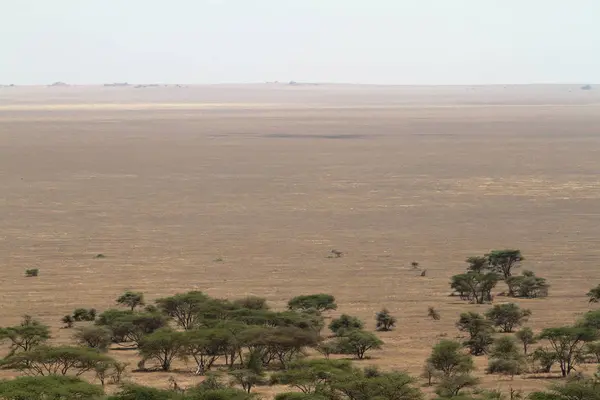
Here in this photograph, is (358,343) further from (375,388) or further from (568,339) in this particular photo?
(375,388)

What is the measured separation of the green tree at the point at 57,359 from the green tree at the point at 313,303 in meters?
9.81

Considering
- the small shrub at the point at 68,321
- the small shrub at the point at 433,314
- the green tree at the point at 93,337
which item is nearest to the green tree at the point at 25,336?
the green tree at the point at 93,337

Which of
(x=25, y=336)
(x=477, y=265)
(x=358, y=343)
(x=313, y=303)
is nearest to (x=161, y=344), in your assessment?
(x=25, y=336)

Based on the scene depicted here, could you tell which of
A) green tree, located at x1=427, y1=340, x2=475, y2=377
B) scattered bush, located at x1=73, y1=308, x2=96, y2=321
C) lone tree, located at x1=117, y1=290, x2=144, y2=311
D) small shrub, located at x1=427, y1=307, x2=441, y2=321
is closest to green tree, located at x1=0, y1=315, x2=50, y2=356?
scattered bush, located at x1=73, y1=308, x2=96, y2=321

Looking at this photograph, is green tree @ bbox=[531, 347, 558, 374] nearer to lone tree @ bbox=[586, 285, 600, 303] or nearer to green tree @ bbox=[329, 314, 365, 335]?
green tree @ bbox=[329, 314, 365, 335]

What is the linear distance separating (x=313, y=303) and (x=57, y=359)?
438 inches

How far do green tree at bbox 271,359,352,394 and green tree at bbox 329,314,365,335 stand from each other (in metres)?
7.62

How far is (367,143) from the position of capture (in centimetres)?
9438

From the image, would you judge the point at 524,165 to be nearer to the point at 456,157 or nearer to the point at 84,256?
the point at 456,157

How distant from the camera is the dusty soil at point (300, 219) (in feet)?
115

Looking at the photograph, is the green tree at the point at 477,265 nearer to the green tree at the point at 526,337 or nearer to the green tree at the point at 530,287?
the green tree at the point at 530,287

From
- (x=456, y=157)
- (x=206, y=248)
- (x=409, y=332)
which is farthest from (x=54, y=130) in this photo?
(x=409, y=332)

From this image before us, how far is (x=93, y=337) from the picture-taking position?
86.0 feet

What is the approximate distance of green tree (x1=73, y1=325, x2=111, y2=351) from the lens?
2611cm
